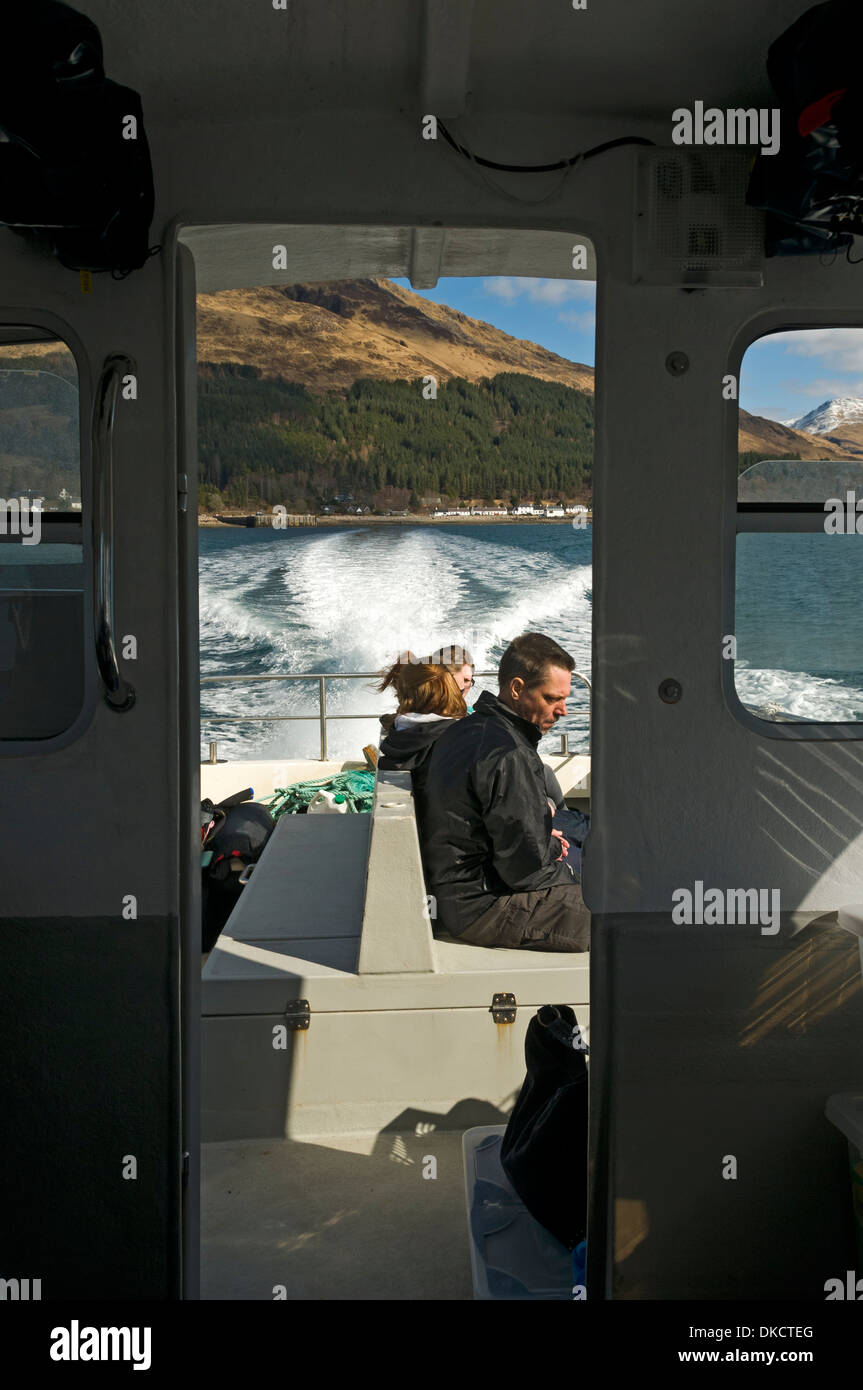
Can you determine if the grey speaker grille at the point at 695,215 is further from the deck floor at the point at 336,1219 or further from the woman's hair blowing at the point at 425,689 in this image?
the deck floor at the point at 336,1219

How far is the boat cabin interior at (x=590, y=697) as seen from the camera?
1.71m

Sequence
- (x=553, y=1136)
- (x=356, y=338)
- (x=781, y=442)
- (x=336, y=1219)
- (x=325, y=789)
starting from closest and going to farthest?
(x=781, y=442) → (x=553, y=1136) → (x=336, y=1219) → (x=325, y=789) → (x=356, y=338)

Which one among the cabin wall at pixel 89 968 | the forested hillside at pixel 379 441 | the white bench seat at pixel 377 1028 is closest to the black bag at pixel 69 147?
the cabin wall at pixel 89 968

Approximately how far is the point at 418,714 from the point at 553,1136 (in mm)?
1789

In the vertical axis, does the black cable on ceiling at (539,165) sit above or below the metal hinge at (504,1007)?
above

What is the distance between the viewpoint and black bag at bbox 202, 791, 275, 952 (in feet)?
13.6

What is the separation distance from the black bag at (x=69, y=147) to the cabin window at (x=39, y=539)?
22cm

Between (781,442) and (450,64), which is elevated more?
(450,64)

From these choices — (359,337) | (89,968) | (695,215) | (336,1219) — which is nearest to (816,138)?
(695,215)

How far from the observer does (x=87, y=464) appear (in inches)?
69.2

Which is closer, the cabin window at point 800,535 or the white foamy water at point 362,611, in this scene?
the cabin window at point 800,535

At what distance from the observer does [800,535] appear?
1.86m

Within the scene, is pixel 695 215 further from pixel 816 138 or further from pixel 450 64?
pixel 450 64
